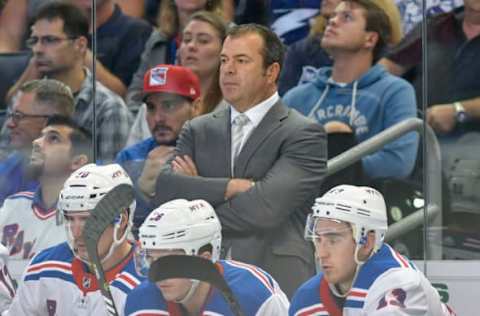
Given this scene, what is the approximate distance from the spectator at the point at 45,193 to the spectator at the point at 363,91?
92cm

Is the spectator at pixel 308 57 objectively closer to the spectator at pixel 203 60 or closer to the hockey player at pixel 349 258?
the spectator at pixel 203 60

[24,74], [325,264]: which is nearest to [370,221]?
[325,264]

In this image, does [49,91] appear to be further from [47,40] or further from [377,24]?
[377,24]

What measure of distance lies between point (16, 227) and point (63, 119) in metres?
0.48

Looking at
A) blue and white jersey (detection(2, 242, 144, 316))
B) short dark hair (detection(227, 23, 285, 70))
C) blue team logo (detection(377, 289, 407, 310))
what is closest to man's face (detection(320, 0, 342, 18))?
short dark hair (detection(227, 23, 285, 70))

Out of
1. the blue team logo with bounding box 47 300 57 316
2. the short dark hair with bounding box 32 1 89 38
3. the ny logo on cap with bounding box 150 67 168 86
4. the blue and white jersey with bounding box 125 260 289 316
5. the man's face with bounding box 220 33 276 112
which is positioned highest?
the short dark hair with bounding box 32 1 89 38

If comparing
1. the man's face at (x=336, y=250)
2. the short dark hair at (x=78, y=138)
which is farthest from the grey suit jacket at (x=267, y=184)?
the short dark hair at (x=78, y=138)

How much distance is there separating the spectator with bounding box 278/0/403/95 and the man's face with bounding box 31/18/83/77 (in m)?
0.91

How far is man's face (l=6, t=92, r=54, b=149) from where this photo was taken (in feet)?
25.1

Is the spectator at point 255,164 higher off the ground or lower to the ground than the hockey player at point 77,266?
higher

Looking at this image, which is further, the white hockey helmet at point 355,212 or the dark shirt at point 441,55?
the dark shirt at point 441,55

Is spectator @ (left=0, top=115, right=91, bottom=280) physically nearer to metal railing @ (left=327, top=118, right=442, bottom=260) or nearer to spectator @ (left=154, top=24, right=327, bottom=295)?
spectator @ (left=154, top=24, right=327, bottom=295)

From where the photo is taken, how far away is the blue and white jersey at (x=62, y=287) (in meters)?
6.71

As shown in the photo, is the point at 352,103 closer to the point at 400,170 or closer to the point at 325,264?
the point at 400,170
